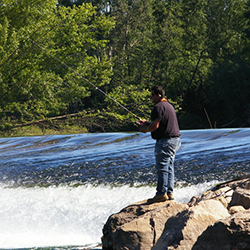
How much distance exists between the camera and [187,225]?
173 inches

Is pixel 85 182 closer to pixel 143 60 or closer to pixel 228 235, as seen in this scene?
pixel 228 235

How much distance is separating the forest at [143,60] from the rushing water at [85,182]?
9843mm

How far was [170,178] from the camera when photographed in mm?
5750

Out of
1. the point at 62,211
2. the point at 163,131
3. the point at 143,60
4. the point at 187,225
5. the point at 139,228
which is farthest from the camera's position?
the point at 143,60

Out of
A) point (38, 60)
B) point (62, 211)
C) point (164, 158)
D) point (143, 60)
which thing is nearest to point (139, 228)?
point (164, 158)

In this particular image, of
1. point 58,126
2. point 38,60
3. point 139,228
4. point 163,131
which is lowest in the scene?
point 139,228

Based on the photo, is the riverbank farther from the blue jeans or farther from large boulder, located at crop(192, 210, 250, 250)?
large boulder, located at crop(192, 210, 250, 250)

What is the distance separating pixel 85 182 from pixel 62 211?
1.50m

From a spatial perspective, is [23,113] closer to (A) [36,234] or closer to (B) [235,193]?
(A) [36,234]

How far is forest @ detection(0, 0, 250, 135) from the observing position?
22953 mm

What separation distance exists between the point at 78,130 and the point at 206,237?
73.6ft

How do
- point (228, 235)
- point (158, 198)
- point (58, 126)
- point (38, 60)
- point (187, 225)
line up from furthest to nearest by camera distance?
point (58, 126) → point (38, 60) → point (158, 198) → point (187, 225) → point (228, 235)

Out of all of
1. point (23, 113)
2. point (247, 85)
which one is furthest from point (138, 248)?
point (247, 85)

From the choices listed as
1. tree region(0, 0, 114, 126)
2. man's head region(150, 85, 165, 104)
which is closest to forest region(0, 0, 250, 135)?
tree region(0, 0, 114, 126)
